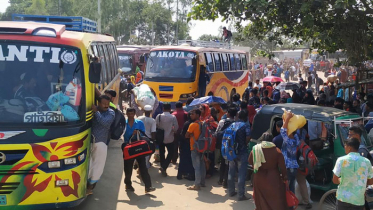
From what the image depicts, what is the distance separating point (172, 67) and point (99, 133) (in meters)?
9.89

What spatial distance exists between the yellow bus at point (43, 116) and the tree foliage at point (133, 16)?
4393 cm

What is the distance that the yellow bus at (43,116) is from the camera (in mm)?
6422

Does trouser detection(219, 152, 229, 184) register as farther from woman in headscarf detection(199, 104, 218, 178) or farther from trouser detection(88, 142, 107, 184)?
trouser detection(88, 142, 107, 184)

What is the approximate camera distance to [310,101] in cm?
1412

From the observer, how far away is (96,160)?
773 centimetres

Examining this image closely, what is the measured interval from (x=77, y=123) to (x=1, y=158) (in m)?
1.12

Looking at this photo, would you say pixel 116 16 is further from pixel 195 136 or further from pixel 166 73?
pixel 195 136

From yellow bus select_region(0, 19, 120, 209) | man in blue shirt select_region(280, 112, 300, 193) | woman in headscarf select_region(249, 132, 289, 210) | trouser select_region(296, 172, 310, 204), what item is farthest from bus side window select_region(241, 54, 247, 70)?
woman in headscarf select_region(249, 132, 289, 210)

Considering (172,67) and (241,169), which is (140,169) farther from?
(172,67)

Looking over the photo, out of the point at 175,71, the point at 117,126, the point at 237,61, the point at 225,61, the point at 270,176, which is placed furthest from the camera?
the point at 237,61

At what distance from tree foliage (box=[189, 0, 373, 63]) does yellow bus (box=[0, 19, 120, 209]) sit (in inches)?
198

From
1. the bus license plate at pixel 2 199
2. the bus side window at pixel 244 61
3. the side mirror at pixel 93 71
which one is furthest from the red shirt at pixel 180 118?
the bus side window at pixel 244 61

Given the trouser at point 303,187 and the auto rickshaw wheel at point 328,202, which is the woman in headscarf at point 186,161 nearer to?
the trouser at point 303,187

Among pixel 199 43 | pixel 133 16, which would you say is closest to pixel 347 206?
pixel 199 43
